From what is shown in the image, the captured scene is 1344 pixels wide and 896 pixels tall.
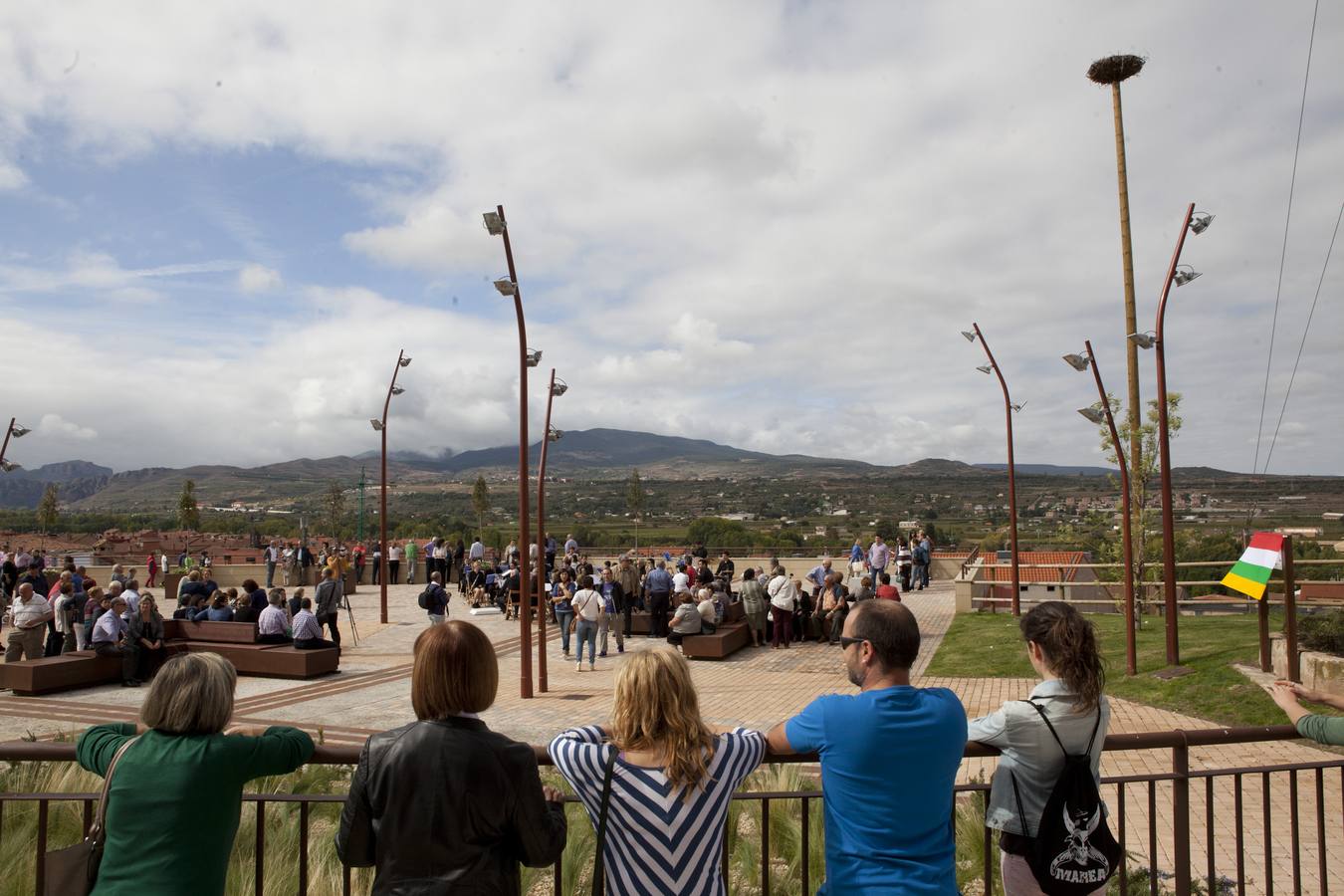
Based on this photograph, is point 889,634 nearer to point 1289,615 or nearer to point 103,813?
point 103,813

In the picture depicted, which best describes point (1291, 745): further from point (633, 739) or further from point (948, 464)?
point (948, 464)

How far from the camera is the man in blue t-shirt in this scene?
2.40 metres

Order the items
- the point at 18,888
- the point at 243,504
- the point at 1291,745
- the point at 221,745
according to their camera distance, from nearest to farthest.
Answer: the point at 221,745, the point at 18,888, the point at 1291,745, the point at 243,504

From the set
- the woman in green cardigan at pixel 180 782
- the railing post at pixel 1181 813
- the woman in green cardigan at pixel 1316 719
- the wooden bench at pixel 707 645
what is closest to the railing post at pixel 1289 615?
the railing post at pixel 1181 813

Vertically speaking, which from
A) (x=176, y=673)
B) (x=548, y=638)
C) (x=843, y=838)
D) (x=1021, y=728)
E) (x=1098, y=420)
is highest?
(x=1098, y=420)

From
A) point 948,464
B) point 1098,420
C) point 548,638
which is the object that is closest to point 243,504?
point 948,464

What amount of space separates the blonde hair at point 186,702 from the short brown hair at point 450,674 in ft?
2.03

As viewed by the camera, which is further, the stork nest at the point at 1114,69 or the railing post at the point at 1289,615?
the stork nest at the point at 1114,69

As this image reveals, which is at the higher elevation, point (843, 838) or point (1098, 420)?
point (1098, 420)

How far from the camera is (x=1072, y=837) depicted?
2.78 m

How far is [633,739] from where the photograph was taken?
238 centimetres

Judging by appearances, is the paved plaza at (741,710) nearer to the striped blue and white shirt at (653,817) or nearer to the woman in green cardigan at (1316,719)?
the woman in green cardigan at (1316,719)

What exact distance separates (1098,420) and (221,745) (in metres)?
14.2

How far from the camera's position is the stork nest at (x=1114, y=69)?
26.0m
